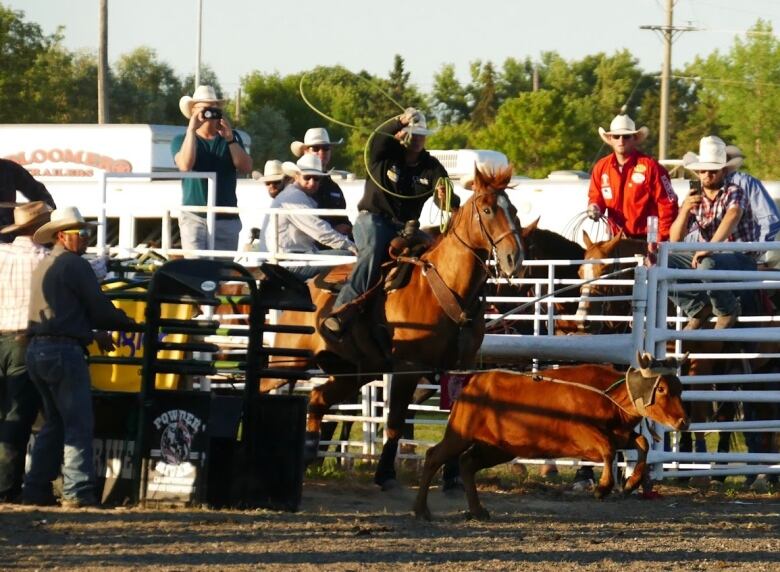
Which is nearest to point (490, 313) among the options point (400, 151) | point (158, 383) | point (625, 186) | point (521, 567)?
point (625, 186)

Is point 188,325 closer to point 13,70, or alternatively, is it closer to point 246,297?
point 246,297

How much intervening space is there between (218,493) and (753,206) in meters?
5.47

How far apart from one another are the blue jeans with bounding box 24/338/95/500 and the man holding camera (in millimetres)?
4262

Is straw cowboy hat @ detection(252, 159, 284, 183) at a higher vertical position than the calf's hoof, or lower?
higher

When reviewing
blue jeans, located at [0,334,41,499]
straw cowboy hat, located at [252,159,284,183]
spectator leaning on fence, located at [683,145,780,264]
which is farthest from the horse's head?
straw cowboy hat, located at [252,159,284,183]

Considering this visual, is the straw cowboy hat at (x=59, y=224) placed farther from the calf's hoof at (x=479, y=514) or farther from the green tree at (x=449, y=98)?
the green tree at (x=449, y=98)

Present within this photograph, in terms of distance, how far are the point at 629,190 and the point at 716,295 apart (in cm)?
158

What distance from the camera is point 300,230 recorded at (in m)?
13.8

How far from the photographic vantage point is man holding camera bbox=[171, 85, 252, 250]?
14250mm

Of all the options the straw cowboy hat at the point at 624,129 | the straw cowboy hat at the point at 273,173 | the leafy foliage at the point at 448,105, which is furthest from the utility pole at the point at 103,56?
the straw cowboy hat at the point at 624,129

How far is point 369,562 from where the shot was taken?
8.10 meters

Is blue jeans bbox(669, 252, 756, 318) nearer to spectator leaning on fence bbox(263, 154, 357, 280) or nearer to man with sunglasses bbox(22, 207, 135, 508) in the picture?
spectator leaning on fence bbox(263, 154, 357, 280)

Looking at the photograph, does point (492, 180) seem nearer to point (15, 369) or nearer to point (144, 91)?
point (15, 369)

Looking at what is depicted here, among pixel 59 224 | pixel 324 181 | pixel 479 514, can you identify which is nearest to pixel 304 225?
pixel 324 181
